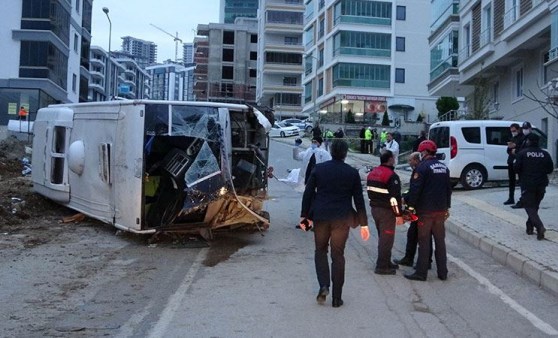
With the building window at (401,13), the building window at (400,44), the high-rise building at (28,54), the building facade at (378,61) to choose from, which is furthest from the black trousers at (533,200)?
the building window at (401,13)

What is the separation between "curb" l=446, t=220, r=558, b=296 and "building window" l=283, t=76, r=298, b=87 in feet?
277

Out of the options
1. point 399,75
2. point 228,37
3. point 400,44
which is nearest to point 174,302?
point 399,75

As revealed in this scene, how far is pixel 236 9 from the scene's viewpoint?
14662 centimetres

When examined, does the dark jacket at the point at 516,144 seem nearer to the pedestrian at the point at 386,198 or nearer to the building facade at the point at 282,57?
the pedestrian at the point at 386,198

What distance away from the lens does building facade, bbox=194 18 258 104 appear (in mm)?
109750

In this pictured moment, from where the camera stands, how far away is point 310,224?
7078mm

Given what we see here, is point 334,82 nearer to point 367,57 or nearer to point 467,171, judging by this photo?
point 367,57

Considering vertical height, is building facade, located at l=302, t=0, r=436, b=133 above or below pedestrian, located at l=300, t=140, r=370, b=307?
above

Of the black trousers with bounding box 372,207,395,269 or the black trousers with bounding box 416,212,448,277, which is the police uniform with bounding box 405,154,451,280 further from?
the black trousers with bounding box 372,207,395,269

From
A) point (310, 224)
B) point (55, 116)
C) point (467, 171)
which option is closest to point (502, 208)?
point (467, 171)

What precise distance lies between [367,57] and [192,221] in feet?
189

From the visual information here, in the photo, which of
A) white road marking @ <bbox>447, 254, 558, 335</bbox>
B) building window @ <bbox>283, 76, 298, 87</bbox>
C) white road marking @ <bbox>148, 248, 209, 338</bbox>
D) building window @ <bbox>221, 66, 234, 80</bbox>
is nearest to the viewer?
white road marking @ <bbox>148, 248, 209, 338</bbox>

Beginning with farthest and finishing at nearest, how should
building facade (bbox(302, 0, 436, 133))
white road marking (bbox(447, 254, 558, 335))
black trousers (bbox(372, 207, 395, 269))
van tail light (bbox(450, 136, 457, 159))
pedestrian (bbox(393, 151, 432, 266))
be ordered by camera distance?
building facade (bbox(302, 0, 436, 133)), van tail light (bbox(450, 136, 457, 159)), pedestrian (bbox(393, 151, 432, 266)), black trousers (bbox(372, 207, 395, 269)), white road marking (bbox(447, 254, 558, 335))

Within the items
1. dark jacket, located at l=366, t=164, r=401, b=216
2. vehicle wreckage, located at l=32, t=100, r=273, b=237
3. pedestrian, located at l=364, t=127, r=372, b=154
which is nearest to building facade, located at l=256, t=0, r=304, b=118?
pedestrian, located at l=364, t=127, r=372, b=154
